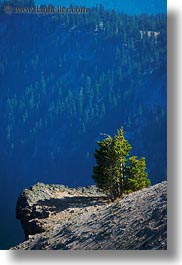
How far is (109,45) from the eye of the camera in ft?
27.2

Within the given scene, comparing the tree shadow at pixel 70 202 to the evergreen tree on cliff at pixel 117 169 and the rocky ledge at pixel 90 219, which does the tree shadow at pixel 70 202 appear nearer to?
the rocky ledge at pixel 90 219

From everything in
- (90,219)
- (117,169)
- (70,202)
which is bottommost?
(90,219)

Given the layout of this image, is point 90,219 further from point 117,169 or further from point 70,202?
point 117,169

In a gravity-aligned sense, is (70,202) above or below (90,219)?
above

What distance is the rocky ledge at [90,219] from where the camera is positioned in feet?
26.2

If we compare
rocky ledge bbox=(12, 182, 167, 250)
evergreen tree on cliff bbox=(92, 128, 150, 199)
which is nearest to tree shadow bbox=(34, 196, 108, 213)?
rocky ledge bbox=(12, 182, 167, 250)

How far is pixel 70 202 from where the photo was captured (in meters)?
8.44

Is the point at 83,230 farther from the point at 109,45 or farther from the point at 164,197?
the point at 109,45

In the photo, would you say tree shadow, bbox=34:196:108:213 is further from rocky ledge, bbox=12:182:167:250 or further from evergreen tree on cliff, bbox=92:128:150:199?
evergreen tree on cliff, bbox=92:128:150:199

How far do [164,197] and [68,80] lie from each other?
1.60 m

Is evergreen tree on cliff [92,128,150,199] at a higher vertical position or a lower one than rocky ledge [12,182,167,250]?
higher

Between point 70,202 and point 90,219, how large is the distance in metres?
0.31

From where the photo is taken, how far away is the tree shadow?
8375mm

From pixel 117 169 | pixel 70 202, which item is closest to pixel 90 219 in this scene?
pixel 70 202
